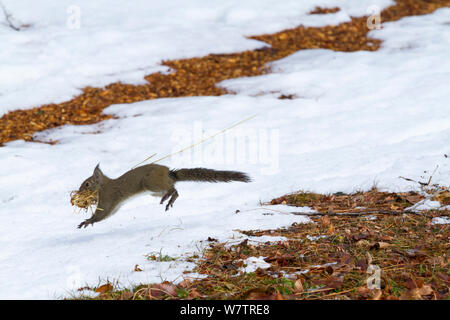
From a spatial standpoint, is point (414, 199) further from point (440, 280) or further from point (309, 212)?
point (440, 280)

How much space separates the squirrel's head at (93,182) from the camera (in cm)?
420

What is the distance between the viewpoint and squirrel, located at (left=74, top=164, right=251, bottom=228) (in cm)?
421

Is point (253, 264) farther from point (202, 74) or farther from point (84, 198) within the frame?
point (202, 74)

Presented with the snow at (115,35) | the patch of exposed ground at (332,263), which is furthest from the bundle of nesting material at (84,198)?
the snow at (115,35)

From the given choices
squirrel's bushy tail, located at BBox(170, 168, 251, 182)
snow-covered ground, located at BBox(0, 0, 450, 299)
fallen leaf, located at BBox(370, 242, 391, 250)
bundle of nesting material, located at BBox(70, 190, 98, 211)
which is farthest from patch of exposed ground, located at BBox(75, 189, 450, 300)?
bundle of nesting material, located at BBox(70, 190, 98, 211)

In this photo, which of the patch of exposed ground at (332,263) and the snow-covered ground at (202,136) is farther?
the snow-covered ground at (202,136)

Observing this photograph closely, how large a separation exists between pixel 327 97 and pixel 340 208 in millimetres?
4066

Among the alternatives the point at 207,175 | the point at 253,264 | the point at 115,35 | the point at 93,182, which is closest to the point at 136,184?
the point at 93,182

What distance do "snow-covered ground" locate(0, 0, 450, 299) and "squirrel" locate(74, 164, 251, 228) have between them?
243 mm

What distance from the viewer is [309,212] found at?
4020 mm

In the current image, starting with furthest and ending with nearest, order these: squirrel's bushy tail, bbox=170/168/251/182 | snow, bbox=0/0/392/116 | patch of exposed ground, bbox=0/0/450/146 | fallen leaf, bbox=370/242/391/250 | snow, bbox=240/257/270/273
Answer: snow, bbox=0/0/392/116 → patch of exposed ground, bbox=0/0/450/146 → squirrel's bushy tail, bbox=170/168/251/182 → fallen leaf, bbox=370/242/391/250 → snow, bbox=240/257/270/273

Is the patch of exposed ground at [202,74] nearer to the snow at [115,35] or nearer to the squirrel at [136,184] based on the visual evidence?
the snow at [115,35]

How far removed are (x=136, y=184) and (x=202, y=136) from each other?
2650 mm

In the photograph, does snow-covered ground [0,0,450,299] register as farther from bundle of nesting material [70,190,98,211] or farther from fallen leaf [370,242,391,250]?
fallen leaf [370,242,391,250]
